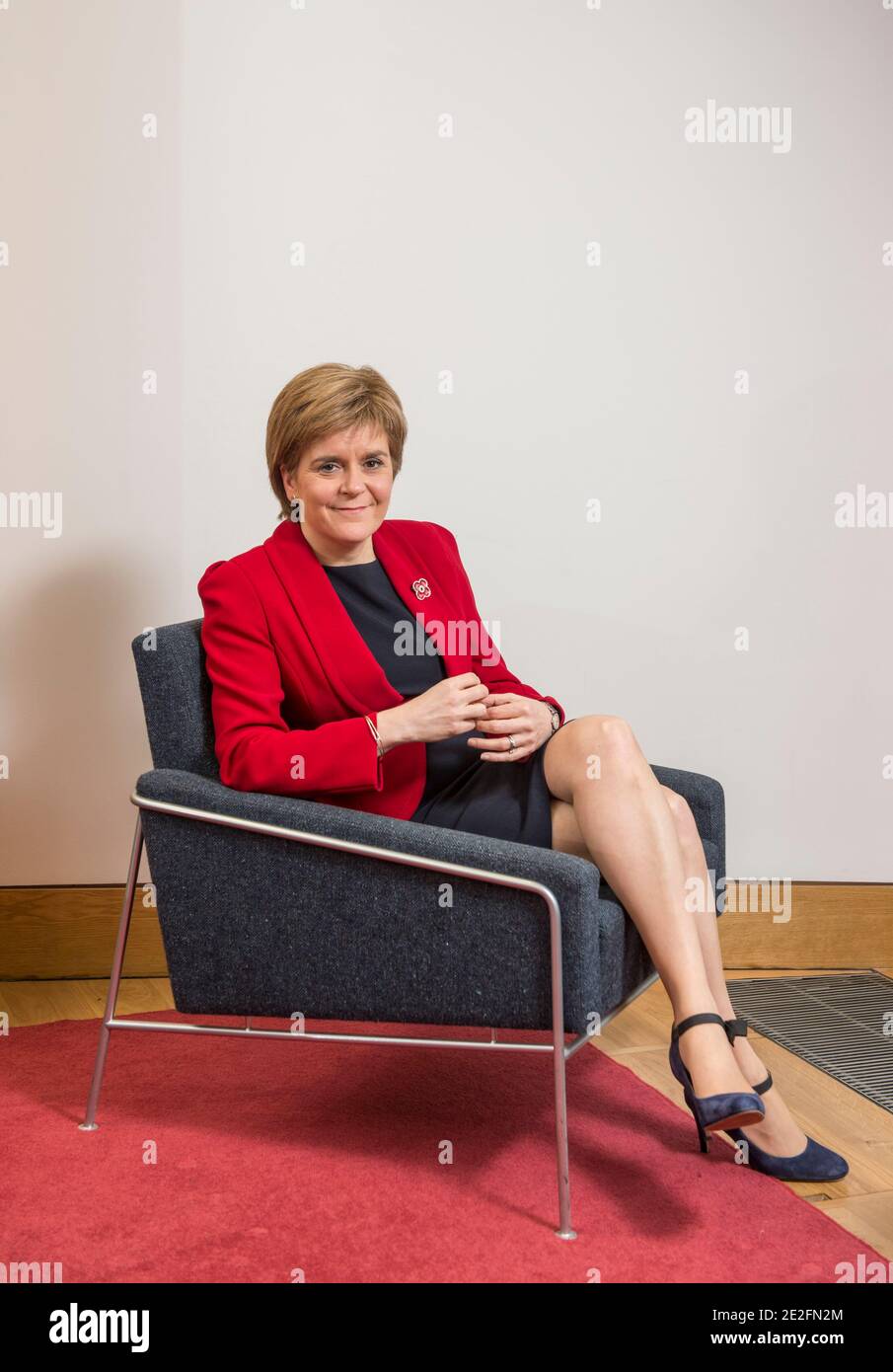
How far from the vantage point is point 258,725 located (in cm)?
214

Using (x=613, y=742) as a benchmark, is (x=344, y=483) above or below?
above

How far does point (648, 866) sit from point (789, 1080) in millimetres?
783

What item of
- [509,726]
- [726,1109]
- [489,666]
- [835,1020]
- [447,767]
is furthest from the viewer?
[835,1020]

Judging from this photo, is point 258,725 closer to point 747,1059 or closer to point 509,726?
point 509,726

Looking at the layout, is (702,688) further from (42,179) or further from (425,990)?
(42,179)

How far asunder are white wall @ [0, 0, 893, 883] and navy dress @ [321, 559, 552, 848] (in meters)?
0.70

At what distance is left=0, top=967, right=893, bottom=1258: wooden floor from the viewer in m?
2.03

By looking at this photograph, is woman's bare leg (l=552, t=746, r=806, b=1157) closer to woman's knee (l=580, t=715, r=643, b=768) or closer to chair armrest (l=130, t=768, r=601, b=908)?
woman's knee (l=580, t=715, r=643, b=768)

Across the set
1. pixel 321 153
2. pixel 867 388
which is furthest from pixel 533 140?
pixel 867 388

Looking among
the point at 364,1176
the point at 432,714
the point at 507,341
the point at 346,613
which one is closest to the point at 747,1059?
the point at 364,1176

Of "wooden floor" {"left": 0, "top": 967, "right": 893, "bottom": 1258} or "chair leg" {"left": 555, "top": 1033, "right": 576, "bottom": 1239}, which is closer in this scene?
"chair leg" {"left": 555, "top": 1033, "right": 576, "bottom": 1239}

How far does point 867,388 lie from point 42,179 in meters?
1.88

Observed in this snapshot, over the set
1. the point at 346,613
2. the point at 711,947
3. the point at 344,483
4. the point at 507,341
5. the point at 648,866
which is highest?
the point at 507,341

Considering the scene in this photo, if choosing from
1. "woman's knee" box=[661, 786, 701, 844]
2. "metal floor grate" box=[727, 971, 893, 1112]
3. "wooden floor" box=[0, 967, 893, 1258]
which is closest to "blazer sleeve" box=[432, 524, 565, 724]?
"woman's knee" box=[661, 786, 701, 844]
